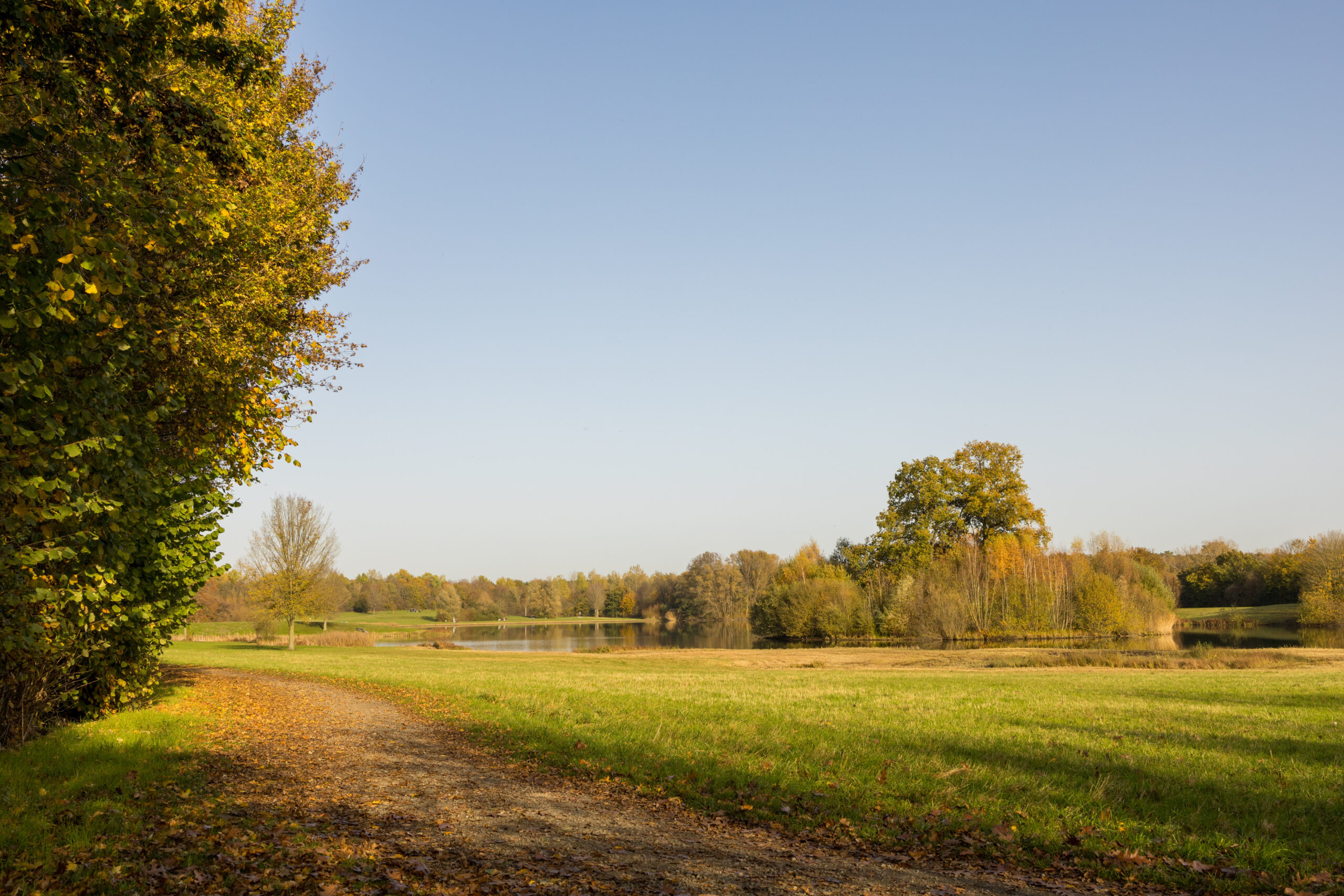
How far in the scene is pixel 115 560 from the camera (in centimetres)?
Result: 748

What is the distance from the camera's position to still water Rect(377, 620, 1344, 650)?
51.5 meters

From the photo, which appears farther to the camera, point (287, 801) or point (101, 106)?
point (287, 801)

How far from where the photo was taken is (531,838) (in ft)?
23.8

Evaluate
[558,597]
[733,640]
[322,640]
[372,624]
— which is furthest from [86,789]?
[558,597]

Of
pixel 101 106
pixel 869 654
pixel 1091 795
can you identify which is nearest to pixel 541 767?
pixel 1091 795

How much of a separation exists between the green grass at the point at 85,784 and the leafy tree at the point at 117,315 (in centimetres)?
85

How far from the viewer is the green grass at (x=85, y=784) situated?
246 inches

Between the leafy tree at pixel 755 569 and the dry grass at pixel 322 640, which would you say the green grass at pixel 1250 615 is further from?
the dry grass at pixel 322 640

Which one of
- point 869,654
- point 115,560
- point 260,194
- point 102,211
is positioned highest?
point 260,194

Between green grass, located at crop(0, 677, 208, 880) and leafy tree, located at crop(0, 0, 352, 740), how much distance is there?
2.79ft

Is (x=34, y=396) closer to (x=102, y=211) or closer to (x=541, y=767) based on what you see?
(x=102, y=211)

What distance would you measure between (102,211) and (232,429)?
3.65m

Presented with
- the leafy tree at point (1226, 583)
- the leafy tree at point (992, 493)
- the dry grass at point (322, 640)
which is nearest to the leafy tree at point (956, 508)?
the leafy tree at point (992, 493)

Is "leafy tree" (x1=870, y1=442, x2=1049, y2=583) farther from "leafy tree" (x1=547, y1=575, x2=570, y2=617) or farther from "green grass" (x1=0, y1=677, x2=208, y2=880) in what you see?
"leafy tree" (x1=547, y1=575, x2=570, y2=617)
